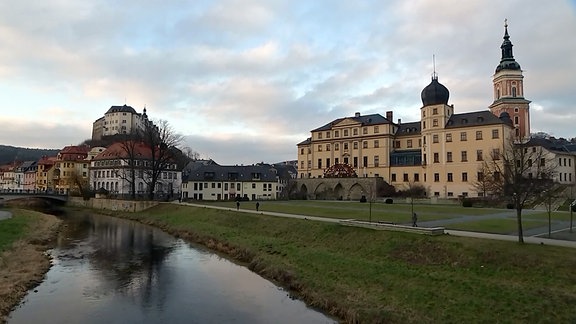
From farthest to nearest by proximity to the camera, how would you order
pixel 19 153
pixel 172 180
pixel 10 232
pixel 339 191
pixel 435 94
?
pixel 19 153
pixel 172 180
pixel 339 191
pixel 435 94
pixel 10 232

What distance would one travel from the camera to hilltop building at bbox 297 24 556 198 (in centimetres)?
6806

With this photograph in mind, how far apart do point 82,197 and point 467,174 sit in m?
67.3

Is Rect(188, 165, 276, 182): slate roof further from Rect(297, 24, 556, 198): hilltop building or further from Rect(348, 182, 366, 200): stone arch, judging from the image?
Rect(348, 182, 366, 200): stone arch

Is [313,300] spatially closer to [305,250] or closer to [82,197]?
[305,250]

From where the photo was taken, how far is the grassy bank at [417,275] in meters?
13.9

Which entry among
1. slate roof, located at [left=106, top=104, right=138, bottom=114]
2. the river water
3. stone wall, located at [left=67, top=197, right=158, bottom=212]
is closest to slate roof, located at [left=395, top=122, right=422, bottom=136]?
stone wall, located at [left=67, top=197, right=158, bottom=212]

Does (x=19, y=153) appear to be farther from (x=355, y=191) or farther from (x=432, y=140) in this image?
(x=432, y=140)

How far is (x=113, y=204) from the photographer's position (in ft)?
217

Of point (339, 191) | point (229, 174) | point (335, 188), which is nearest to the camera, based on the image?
point (335, 188)

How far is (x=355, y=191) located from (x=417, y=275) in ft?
187

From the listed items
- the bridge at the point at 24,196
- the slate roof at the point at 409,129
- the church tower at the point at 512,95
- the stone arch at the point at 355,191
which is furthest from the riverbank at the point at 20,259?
the church tower at the point at 512,95

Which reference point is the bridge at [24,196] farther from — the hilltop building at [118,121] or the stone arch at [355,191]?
the hilltop building at [118,121]

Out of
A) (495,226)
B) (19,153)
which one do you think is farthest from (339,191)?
(19,153)

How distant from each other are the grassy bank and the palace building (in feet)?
148
